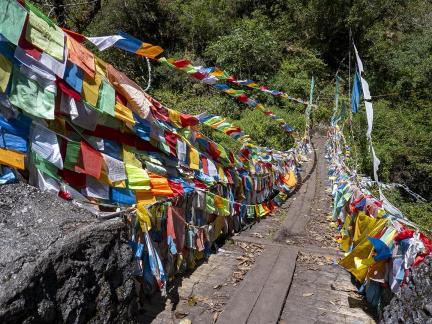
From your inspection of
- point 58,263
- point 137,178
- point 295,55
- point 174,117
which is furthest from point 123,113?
point 295,55

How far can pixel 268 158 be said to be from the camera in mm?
10688

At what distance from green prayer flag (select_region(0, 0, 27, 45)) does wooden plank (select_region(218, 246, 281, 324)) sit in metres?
3.43

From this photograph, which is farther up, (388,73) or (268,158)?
(388,73)

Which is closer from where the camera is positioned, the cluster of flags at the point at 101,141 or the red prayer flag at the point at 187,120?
the cluster of flags at the point at 101,141

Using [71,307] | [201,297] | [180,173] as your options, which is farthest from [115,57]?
[71,307]

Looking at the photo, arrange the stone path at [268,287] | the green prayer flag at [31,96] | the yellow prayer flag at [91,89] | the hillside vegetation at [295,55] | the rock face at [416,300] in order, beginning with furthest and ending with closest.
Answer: the hillside vegetation at [295,55] → the stone path at [268,287] → the yellow prayer flag at [91,89] → the green prayer flag at [31,96] → the rock face at [416,300]

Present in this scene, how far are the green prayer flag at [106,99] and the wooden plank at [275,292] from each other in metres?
2.72

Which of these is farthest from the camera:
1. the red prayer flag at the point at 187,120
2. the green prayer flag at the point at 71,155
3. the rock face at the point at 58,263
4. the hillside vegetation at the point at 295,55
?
the hillside vegetation at the point at 295,55

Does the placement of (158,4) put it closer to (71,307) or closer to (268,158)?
(268,158)

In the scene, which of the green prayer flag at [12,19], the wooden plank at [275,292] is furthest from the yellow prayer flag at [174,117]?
the wooden plank at [275,292]

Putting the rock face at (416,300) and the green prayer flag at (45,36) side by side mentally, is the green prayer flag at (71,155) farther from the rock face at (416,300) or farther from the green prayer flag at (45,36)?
the rock face at (416,300)

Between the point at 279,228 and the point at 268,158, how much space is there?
108 inches

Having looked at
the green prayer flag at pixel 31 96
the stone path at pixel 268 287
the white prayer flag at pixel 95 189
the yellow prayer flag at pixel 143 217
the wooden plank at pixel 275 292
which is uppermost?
the green prayer flag at pixel 31 96

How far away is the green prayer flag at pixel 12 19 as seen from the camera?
3.43 meters
